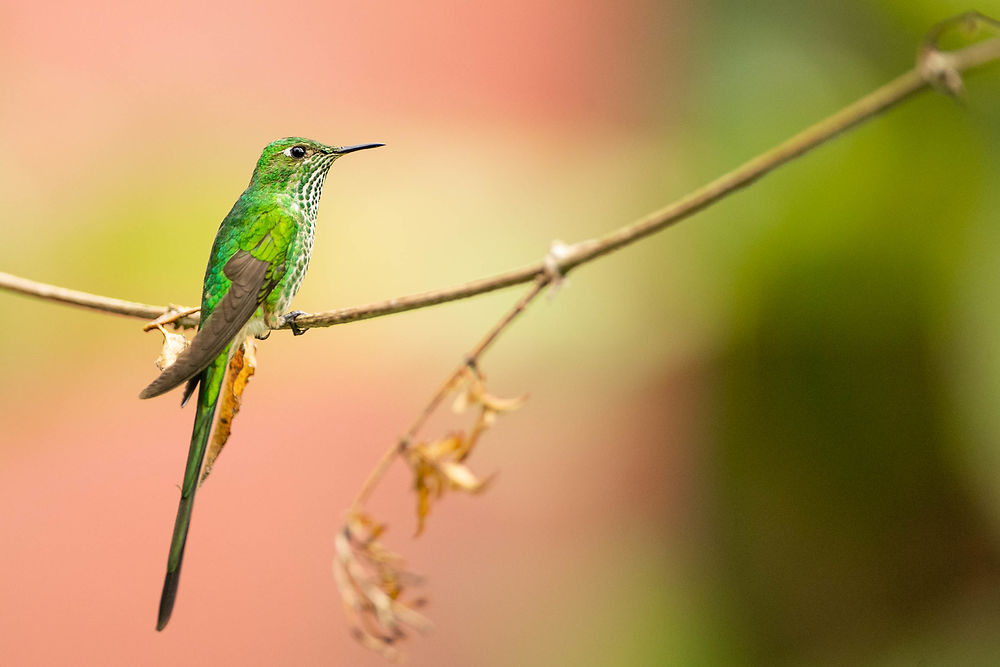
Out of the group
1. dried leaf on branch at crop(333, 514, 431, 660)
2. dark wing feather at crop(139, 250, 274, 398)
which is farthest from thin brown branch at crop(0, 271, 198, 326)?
dried leaf on branch at crop(333, 514, 431, 660)

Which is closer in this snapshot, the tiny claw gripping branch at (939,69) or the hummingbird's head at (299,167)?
the tiny claw gripping branch at (939,69)

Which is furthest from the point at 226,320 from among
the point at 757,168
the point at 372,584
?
the point at 757,168

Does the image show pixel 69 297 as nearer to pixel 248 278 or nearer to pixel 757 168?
pixel 248 278

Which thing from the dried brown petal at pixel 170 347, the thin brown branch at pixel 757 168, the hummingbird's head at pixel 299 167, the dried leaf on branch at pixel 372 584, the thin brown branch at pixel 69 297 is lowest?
the dried leaf on branch at pixel 372 584

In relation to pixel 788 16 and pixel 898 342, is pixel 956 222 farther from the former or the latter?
pixel 788 16

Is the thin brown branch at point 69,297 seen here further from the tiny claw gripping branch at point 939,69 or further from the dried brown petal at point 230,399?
the tiny claw gripping branch at point 939,69

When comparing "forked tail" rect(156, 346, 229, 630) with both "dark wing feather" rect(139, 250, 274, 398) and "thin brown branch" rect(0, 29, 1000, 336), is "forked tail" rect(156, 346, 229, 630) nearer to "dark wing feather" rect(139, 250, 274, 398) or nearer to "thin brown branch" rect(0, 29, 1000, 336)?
"dark wing feather" rect(139, 250, 274, 398)

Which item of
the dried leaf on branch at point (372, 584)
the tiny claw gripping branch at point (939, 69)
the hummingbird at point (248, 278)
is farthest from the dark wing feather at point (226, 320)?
the tiny claw gripping branch at point (939, 69)

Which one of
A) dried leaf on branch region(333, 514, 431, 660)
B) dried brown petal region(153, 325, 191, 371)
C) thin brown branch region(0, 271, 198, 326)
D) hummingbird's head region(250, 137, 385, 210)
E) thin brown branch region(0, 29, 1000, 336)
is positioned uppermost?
hummingbird's head region(250, 137, 385, 210)
